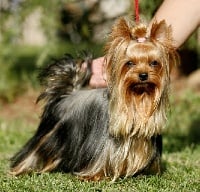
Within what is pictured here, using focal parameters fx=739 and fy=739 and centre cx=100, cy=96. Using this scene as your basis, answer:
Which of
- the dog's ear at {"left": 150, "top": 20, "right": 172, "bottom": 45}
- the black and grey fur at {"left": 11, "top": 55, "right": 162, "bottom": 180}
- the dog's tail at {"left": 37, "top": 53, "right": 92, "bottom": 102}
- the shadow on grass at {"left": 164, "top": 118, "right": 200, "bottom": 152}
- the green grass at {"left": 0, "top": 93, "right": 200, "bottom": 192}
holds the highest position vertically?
the dog's ear at {"left": 150, "top": 20, "right": 172, "bottom": 45}

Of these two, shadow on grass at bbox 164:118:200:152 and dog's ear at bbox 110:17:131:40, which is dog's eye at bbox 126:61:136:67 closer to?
dog's ear at bbox 110:17:131:40

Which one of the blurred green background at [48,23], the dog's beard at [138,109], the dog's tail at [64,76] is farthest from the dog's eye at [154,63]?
the blurred green background at [48,23]

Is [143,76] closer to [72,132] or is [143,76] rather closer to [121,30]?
[121,30]

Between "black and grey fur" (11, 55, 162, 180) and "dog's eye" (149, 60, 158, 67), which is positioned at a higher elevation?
"dog's eye" (149, 60, 158, 67)

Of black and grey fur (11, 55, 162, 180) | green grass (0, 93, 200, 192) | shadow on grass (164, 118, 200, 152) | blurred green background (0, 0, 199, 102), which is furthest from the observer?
blurred green background (0, 0, 199, 102)

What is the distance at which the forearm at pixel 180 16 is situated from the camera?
5.70m

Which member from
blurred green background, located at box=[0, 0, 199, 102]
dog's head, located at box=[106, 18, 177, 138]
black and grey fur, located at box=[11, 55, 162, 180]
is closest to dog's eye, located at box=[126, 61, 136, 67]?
dog's head, located at box=[106, 18, 177, 138]

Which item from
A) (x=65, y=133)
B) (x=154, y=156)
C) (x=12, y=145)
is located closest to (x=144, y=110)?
(x=154, y=156)

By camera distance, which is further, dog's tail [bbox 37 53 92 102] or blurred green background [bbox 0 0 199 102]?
blurred green background [bbox 0 0 199 102]

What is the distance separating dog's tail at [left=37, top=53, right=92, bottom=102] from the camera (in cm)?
580

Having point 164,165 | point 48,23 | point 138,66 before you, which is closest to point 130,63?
point 138,66

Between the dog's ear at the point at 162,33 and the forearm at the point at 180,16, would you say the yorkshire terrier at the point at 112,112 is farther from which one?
the forearm at the point at 180,16

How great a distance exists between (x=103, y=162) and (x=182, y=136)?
3057 millimetres

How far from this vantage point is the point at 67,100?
566 centimetres
